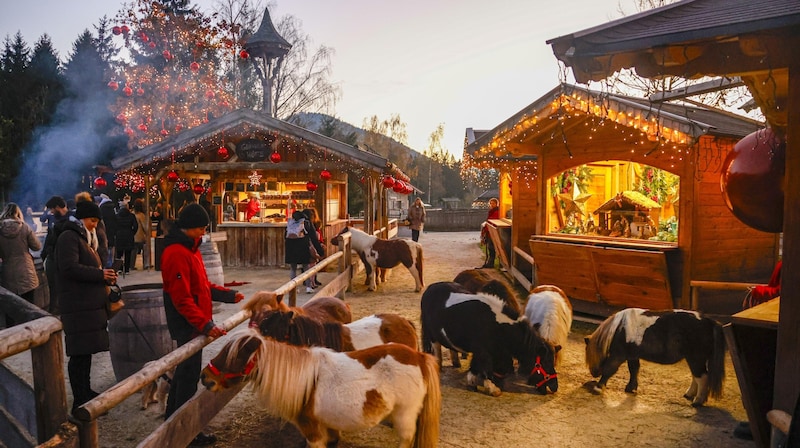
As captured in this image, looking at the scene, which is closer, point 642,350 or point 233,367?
point 233,367

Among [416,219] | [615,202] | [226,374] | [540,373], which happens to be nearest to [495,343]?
[540,373]

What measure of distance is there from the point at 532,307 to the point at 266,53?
18035 millimetres

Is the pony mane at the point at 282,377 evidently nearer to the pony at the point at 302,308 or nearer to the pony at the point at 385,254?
the pony at the point at 302,308

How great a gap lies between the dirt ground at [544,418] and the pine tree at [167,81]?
21019 mm

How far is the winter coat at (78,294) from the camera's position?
155 inches

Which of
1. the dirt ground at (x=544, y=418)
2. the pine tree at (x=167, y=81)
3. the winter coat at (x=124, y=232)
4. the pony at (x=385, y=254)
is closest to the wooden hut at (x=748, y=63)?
the dirt ground at (x=544, y=418)

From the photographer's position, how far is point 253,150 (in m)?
13.1

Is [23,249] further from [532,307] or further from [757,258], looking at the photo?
[757,258]

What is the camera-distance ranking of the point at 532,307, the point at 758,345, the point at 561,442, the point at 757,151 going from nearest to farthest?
1. the point at 758,345
2. the point at 757,151
3. the point at 561,442
4. the point at 532,307

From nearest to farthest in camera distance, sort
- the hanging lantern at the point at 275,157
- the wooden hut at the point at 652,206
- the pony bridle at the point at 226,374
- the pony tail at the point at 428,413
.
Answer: the pony bridle at the point at 226,374, the pony tail at the point at 428,413, the wooden hut at the point at 652,206, the hanging lantern at the point at 275,157

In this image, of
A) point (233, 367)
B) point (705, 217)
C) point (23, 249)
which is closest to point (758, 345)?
point (233, 367)

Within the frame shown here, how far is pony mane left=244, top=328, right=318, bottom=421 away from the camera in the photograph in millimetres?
3074

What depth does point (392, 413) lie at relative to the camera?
3410 mm

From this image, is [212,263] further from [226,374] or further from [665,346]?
[665,346]
